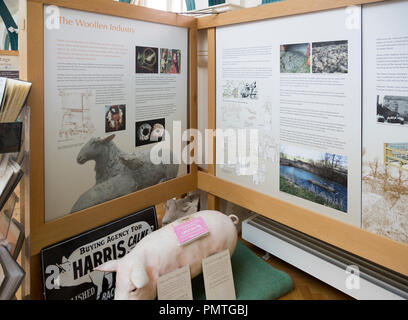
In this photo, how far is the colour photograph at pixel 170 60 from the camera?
1.73 meters

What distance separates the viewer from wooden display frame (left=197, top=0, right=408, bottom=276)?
4.06 ft

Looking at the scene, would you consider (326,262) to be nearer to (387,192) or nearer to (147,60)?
(387,192)

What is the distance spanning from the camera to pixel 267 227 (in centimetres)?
183

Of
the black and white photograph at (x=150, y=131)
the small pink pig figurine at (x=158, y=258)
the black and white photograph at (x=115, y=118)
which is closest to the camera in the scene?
the small pink pig figurine at (x=158, y=258)

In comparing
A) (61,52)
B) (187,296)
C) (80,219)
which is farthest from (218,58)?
(187,296)

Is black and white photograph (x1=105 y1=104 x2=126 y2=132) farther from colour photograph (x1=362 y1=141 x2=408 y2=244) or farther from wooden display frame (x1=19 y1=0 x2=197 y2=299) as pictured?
colour photograph (x1=362 y1=141 x2=408 y2=244)

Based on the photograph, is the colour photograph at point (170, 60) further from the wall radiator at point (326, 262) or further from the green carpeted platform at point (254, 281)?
the green carpeted platform at point (254, 281)

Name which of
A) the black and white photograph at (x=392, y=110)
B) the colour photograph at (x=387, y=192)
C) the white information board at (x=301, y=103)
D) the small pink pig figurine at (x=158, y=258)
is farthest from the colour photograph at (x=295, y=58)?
the small pink pig figurine at (x=158, y=258)

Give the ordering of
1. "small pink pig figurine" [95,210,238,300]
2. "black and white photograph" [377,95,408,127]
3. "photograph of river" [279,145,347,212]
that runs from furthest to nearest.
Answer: "photograph of river" [279,145,347,212], "small pink pig figurine" [95,210,238,300], "black and white photograph" [377,95,408,127]

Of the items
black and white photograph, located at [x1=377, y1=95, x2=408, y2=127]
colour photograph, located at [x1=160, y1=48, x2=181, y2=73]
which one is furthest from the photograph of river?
colour photograph, located at [x1=160, y1=48, x2=181, y2=73]

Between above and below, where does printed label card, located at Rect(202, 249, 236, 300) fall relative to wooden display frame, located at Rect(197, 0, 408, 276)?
below

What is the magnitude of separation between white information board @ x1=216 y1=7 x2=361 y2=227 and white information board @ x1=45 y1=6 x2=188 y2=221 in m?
0.40

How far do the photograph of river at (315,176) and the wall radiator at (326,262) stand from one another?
0.29 meters

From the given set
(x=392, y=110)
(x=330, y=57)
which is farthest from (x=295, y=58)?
(x=392, y=110)
